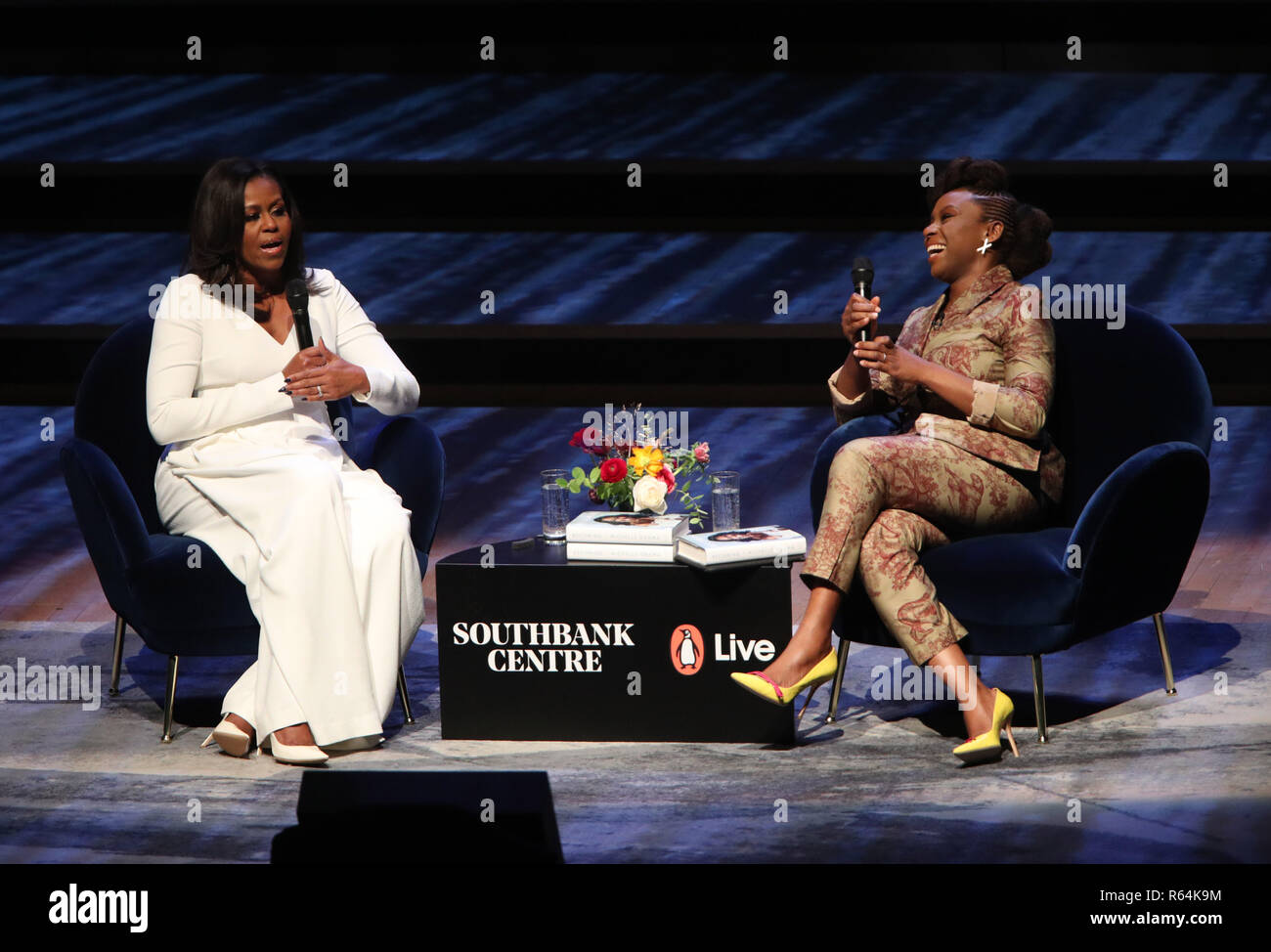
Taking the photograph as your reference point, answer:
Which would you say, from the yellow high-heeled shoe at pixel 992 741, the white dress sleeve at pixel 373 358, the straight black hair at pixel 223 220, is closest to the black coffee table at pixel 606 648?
the yellow high-heeled shoe at pixel 992 741

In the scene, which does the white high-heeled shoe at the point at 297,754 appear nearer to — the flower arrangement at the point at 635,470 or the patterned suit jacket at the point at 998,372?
the flower arrangement at the point at 635,470

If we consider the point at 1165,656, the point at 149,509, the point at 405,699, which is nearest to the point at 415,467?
the point at 405,699

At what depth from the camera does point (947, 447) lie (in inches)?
140

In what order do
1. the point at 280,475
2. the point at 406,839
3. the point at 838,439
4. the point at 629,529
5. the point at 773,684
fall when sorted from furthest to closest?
the point at 838,439 → the point at 280,475 → the point at 629,529 → the point at 773,684 → the point at 406,839

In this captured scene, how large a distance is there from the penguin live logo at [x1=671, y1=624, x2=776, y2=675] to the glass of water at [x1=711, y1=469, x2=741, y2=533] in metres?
0.28

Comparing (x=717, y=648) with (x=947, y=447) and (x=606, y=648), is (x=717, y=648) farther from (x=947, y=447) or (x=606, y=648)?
(x=947, y=447)

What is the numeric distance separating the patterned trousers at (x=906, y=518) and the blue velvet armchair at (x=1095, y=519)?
0.06 m

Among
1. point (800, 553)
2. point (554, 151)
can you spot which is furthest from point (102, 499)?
point (554, 151)

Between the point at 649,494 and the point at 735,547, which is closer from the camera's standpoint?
the point at 735,547

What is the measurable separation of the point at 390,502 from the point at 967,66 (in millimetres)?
6267

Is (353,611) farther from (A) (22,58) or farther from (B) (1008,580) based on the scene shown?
(A) (22,58)

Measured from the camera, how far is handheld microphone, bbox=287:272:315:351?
11.5ft

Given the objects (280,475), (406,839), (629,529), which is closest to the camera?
(406,839)

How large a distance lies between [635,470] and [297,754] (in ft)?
3.01
